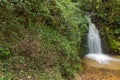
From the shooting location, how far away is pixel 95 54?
10.8 metres

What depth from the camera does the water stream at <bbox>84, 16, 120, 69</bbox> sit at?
9.32 meters

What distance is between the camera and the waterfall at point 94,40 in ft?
35.9

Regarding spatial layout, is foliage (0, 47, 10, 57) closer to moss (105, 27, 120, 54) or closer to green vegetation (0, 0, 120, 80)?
green vegetation (0, 0, 120, 80)

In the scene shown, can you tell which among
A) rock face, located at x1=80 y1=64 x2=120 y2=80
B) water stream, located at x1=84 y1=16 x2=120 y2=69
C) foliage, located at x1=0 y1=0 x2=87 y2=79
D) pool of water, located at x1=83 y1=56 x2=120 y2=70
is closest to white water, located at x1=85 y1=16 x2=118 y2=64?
water stream, located at x1=84 y1=16 x2=120 y2=69

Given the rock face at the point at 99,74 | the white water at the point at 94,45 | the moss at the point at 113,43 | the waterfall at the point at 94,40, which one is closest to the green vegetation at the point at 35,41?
the rock face at the point at 99,74

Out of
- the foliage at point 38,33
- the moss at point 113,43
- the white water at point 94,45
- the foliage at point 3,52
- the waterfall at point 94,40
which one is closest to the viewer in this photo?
the foliage at point 3,52

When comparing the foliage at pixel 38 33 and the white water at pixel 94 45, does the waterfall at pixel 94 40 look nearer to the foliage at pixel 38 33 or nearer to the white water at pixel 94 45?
the white water at pixel 94 45

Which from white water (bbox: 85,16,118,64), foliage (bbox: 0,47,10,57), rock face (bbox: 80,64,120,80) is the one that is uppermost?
foliage (bbox: 0,47,10,57)

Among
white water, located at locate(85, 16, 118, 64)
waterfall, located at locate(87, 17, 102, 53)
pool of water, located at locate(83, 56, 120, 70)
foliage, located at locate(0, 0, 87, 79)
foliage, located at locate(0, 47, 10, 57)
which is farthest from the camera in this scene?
waterfall, located at locate(87, 17, 102, 53)

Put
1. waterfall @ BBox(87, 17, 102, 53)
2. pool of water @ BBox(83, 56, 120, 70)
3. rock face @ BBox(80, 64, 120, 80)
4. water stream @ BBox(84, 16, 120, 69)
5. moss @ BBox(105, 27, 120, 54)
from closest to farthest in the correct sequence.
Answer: rock face @ BBox(80, 64, 120, 80) < pool of water @ BBox(83, 56, 120, 70) < water stream @ BBox(84, 16, 120, 69) < moss @ BBox(105, 27, 120, 54) < waterfall @ BBox(87, 17, 102, 53)

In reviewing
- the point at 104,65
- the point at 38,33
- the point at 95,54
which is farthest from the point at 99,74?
the point at 38,33

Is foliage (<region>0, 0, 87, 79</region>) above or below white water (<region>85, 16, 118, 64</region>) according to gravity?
above

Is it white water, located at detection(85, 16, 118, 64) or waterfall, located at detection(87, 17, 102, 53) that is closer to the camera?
white water, located at detection(85, 16, 118, 64)

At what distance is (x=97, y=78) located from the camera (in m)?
7.48
